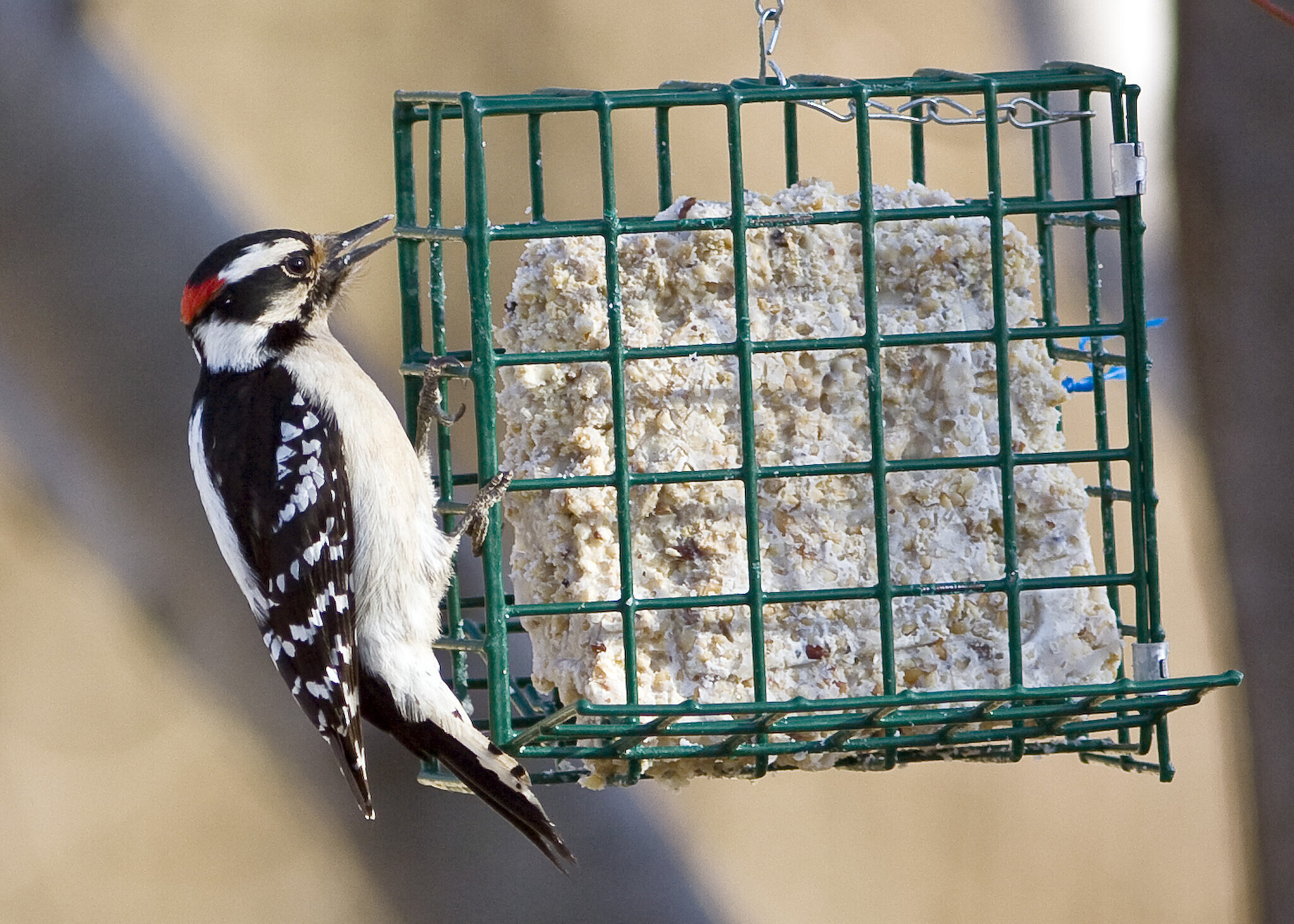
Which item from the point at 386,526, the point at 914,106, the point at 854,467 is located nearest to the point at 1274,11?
the point at 914,106

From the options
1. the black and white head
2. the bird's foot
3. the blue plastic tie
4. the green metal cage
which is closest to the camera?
the green metal cage

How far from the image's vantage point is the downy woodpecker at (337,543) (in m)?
2.56

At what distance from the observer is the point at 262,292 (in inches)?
112

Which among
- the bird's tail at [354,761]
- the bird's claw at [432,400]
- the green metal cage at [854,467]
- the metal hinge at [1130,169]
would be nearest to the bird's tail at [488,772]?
the bird's tail at [354,761]

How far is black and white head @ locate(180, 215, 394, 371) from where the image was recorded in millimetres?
2799

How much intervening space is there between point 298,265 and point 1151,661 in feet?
5.54

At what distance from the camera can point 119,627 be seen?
3.45 m

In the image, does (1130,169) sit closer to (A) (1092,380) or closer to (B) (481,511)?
(A) (1092,380)

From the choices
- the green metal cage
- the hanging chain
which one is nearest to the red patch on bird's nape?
the green metal cage

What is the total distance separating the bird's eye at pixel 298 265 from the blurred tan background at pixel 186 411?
0.56 m

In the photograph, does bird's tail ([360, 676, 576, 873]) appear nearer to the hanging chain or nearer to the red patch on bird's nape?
the red patch on bird's nape

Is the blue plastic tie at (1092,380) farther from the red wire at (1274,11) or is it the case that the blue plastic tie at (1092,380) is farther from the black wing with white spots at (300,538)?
the black wing with white spots at (300,538)

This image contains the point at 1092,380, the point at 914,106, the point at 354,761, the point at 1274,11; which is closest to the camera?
the point at 1274,11

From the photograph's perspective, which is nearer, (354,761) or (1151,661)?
(1151,661)
